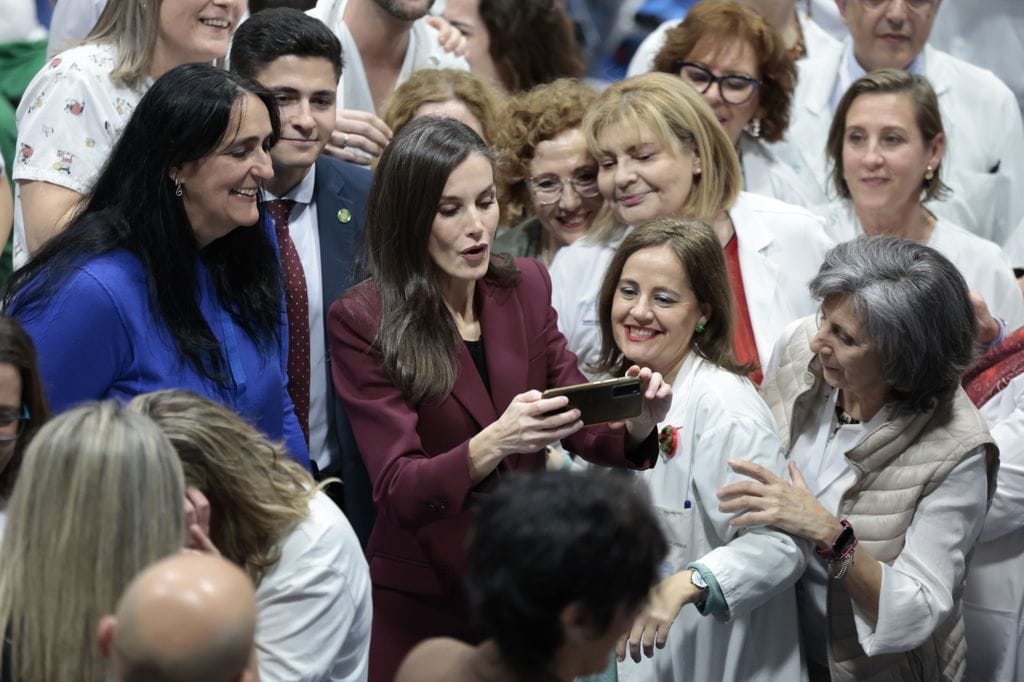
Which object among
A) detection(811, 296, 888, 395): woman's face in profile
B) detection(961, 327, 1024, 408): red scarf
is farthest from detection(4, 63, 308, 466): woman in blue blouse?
detection(961, 327, 1024, 408): red scarf

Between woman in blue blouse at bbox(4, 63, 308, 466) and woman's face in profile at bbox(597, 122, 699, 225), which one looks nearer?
woman in blue blouse at bbox(4, 63, 308, 466)

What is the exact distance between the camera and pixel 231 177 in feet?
11.8

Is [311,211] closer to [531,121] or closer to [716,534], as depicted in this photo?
[531,121]

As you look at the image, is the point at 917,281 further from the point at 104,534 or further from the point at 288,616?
the point at 104,534

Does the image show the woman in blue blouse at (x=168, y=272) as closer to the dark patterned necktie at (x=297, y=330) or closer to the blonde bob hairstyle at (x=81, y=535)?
the dark patterned necktie at (x=297, y=330)

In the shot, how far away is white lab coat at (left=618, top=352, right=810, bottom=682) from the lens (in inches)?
145

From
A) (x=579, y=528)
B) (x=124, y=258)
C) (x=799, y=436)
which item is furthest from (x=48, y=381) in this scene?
(x=799, y=436)

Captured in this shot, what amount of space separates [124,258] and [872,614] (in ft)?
6.54

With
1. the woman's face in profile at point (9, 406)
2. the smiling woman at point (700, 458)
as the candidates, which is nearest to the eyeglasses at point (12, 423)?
the woman's face in profile at point (9, 406)

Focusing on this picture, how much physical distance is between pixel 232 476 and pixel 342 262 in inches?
52.8

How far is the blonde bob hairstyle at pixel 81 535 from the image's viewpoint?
2562 millimetres

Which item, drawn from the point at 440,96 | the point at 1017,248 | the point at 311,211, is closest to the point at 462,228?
the point at 311,211

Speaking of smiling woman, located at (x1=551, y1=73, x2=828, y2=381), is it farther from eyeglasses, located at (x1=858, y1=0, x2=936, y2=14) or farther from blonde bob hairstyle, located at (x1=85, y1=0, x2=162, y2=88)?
eyeglasses, located at (x1=858, y1=0, x2=936, y2=14)

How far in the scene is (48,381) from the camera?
11.3ft
